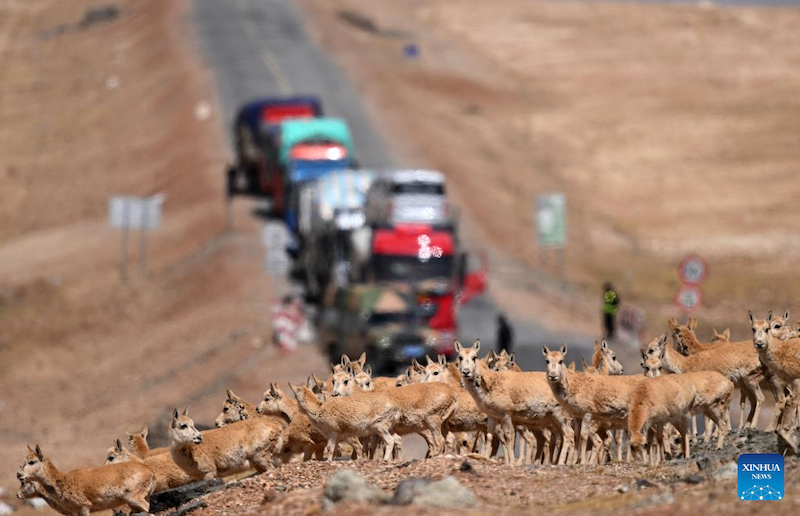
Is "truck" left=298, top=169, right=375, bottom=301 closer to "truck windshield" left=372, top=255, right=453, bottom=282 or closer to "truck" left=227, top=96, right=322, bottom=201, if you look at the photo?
"truck windshield" left=372, top=255, right=453, bottom=282

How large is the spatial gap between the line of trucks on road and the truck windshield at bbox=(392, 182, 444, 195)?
0.03 meters

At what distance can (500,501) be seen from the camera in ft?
54.4

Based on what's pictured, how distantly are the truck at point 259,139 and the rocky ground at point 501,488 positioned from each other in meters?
38.7

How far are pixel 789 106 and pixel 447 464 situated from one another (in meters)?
86.3

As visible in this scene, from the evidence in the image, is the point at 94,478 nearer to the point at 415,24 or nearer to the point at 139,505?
the point at 139,505

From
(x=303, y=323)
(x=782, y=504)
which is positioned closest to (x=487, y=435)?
(x=782, y=504)

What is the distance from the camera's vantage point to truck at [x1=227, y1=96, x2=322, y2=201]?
58912 millimetres

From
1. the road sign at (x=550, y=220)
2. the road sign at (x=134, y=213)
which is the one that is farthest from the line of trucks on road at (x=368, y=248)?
the road sign at (x=134, y=213)

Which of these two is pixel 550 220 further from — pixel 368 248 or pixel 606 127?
pixel 606 127

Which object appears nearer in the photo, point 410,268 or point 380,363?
point 380,363

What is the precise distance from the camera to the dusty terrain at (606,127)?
63.9 meters

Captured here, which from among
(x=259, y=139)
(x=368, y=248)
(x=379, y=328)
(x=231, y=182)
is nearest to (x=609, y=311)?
(x=368, y=248)

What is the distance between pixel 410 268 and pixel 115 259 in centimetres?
2254

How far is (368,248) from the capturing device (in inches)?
1673
